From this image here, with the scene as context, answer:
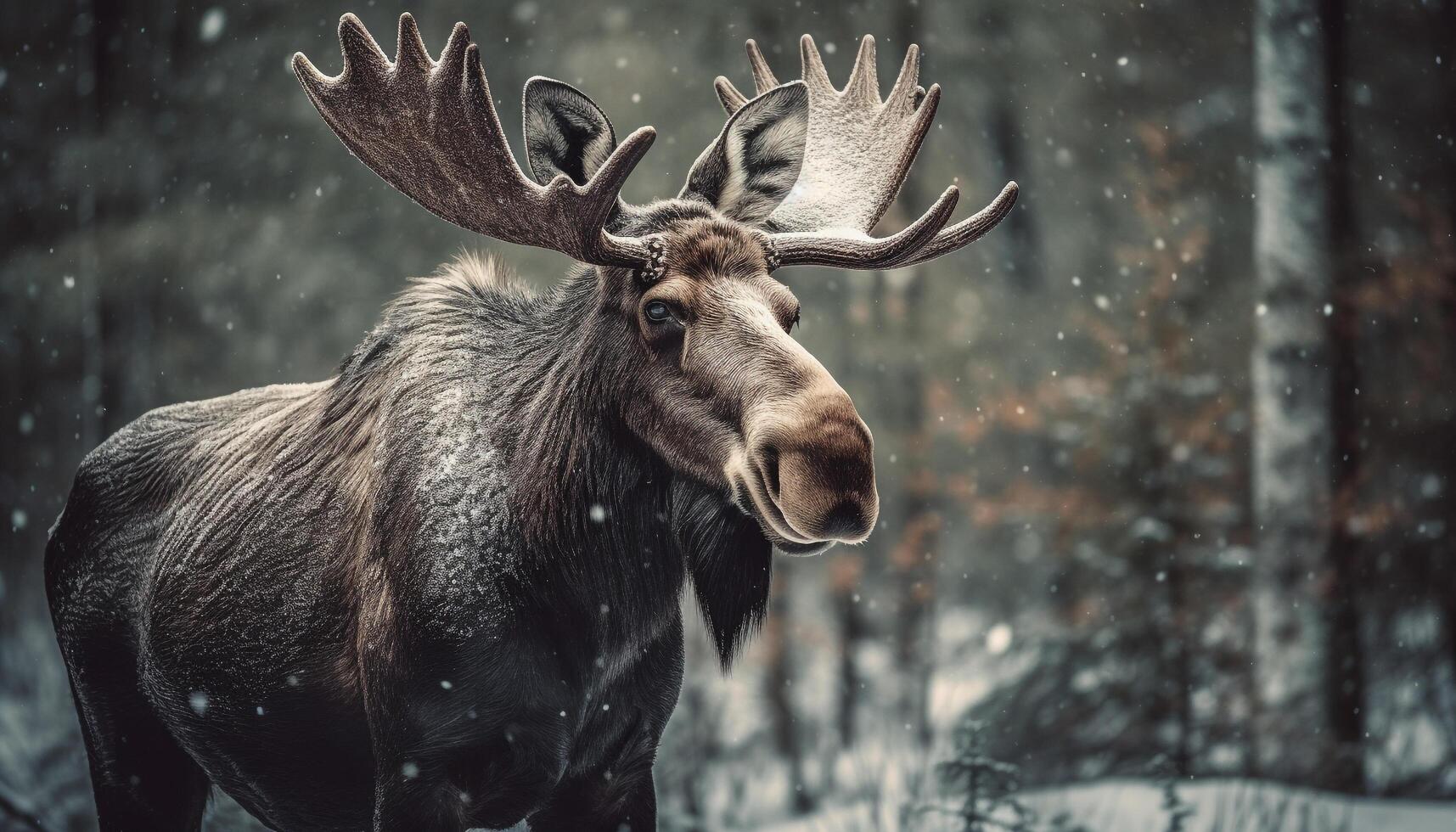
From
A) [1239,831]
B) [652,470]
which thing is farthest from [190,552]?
[1239,831]

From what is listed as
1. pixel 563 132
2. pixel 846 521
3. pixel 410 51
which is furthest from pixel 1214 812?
pixel 410 51

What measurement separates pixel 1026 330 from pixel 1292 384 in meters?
2.27

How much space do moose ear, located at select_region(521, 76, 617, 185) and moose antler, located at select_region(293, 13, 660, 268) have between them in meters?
0.11

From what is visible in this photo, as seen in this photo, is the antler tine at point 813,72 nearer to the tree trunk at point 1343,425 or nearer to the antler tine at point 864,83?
the antler tine at point 864,83

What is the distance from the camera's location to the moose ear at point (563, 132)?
242 centimetres

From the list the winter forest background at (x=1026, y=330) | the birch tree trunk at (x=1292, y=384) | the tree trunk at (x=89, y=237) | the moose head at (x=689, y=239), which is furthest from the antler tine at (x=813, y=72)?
the tree trunk at (x=89, y=237)

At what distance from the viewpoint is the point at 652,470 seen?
2.37m

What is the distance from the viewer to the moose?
2232 millimetres

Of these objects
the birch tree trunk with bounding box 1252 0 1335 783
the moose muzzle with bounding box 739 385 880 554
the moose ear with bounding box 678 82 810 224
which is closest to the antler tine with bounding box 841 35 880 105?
the moose ear with bounding box 678 82 810 224

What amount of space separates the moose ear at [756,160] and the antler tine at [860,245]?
0.15m

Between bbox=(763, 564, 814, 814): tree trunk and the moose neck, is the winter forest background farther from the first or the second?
the moose neck

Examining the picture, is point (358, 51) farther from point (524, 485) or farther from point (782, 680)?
point (782, 680)

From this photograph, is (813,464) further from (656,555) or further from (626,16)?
(626,16)

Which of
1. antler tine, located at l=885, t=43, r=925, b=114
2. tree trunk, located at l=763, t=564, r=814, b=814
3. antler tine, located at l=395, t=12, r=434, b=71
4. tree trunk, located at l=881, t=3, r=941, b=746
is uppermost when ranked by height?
antler tine, located at l=885, t=43, r=925, b=114
